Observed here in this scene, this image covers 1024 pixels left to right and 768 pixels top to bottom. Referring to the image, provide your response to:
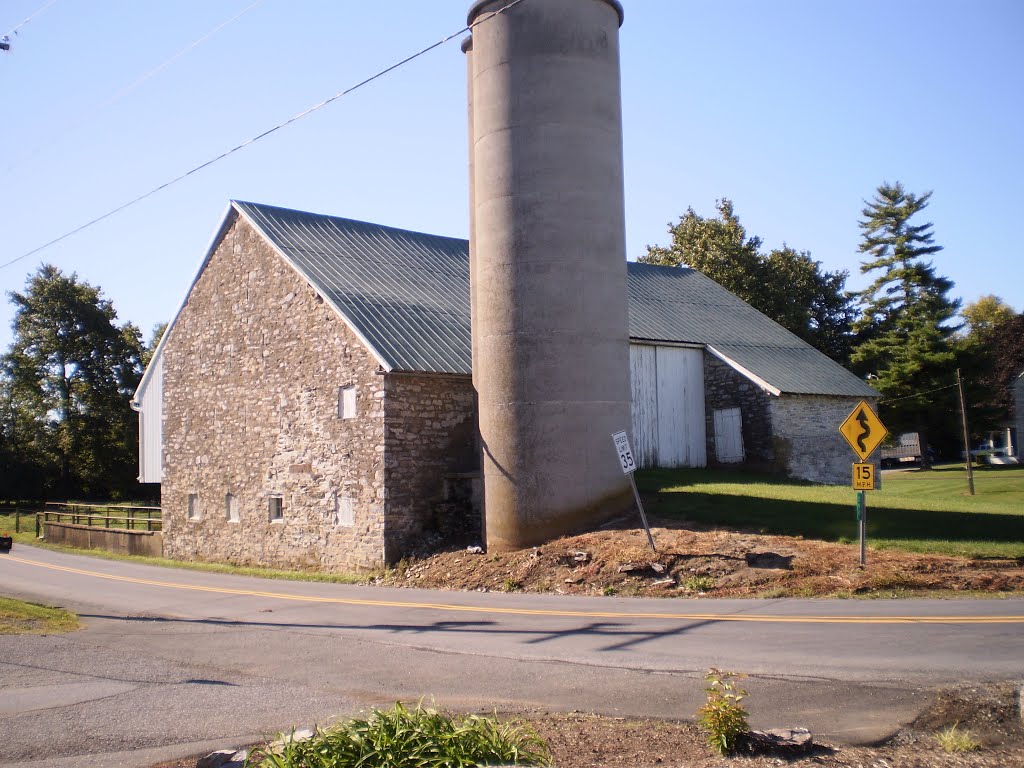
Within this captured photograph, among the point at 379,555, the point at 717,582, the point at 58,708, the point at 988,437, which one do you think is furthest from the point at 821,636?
the point at 988,437

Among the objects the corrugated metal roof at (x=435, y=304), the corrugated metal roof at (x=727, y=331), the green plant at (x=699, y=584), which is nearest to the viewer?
the green plant at (x=699, y=584)

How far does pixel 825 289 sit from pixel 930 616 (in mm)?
48069

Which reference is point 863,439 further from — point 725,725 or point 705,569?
point 725,725

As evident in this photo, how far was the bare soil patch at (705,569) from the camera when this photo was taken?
13.9 meters

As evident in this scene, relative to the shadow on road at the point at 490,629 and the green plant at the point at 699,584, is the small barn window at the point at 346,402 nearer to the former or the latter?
the shadow on road at the point at 490,629

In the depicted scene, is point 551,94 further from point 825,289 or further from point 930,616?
point 825,289

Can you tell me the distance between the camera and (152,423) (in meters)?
33.6

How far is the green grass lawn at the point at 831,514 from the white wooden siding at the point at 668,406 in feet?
5.41

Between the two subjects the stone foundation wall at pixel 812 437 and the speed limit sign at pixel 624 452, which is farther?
the stone foundation wall at pixel 812 437

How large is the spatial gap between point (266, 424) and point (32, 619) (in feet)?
34.6

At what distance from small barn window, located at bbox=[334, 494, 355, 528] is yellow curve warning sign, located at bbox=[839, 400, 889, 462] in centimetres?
1153

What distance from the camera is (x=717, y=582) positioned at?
1508cm

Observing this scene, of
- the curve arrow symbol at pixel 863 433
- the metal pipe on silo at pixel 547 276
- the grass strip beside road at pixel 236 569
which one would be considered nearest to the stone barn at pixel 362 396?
the grass strip beside road at pixel 236 569

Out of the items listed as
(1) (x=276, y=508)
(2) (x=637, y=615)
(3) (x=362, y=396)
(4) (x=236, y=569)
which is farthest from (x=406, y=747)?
(4) (x=236, y=569)
